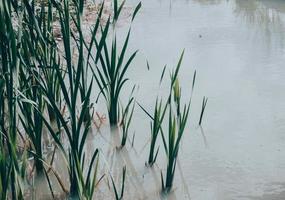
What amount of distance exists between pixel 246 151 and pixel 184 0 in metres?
4.78

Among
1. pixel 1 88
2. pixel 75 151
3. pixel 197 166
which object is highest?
pixel 1 88

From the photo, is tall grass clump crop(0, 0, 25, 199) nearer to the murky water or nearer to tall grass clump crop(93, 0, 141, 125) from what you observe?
the murky water

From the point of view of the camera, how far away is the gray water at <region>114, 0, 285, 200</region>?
8.71ft

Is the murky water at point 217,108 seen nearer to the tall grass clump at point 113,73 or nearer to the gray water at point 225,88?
the gray water at point 225,88

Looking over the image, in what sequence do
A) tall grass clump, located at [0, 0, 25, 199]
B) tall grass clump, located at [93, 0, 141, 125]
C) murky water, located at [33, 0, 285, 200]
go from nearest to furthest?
tall grass clump, located at [0, 0, 25, 199]
murky water, located at [33, 0, 285, 200]
tall grass clump, located at [93, 0, 141, 125]

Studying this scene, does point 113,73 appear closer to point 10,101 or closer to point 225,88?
point 10,101

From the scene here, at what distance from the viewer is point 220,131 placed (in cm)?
317

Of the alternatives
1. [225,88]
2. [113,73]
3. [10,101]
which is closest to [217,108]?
[225,88]

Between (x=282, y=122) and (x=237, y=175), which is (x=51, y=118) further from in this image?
(x=282, y=122)

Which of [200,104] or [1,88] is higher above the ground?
[1,88]

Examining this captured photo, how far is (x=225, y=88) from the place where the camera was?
3846 millimetres

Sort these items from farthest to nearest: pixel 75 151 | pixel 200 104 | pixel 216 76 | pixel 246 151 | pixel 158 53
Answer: pixel 158 53 → pixel 216 76 → pixel 200 104 → pixel 246 151 → pixel 75 151

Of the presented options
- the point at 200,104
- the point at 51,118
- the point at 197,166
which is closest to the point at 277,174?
the point at 197,166

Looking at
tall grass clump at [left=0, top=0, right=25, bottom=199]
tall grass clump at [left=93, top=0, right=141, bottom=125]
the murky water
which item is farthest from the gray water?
tall grass clump at [left=0, top=0, right=25, bottom=199]
